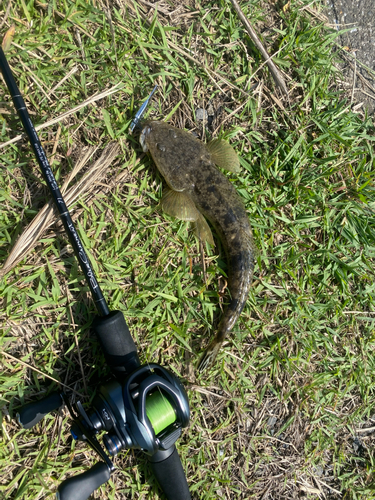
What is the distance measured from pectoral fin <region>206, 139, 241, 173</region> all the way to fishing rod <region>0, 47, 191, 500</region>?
1.29 meters

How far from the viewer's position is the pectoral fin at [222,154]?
2992 mm

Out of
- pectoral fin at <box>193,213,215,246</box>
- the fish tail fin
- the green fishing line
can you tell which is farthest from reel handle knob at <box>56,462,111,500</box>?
pectoral fin at <box>193,213,215,246</box>

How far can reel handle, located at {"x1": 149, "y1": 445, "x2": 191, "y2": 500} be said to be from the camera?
255 cm

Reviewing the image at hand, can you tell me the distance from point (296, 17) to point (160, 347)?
3.05 meters

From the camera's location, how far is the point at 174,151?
2885 mm

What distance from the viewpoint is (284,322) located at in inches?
122

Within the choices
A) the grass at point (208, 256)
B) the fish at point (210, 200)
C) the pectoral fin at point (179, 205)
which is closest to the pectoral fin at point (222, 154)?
the fish at point (210, 200)

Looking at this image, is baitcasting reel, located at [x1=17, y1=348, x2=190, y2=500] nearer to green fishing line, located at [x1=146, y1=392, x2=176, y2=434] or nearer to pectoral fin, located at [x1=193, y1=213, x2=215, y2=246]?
green fishing line, located at [x1=146, y1=392, x2=176, y2=434]

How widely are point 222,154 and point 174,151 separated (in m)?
0.41

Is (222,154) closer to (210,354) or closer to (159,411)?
(210,354)

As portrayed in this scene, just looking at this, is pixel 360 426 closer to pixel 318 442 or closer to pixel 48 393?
pixel 318 442

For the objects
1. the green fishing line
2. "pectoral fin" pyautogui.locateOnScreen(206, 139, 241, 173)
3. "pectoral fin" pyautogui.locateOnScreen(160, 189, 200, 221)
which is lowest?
the green fishing line

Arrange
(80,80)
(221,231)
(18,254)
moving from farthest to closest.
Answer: (221,231)
(80,80)
(18,254)

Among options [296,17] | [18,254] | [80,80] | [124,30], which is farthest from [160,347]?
[296,17]
